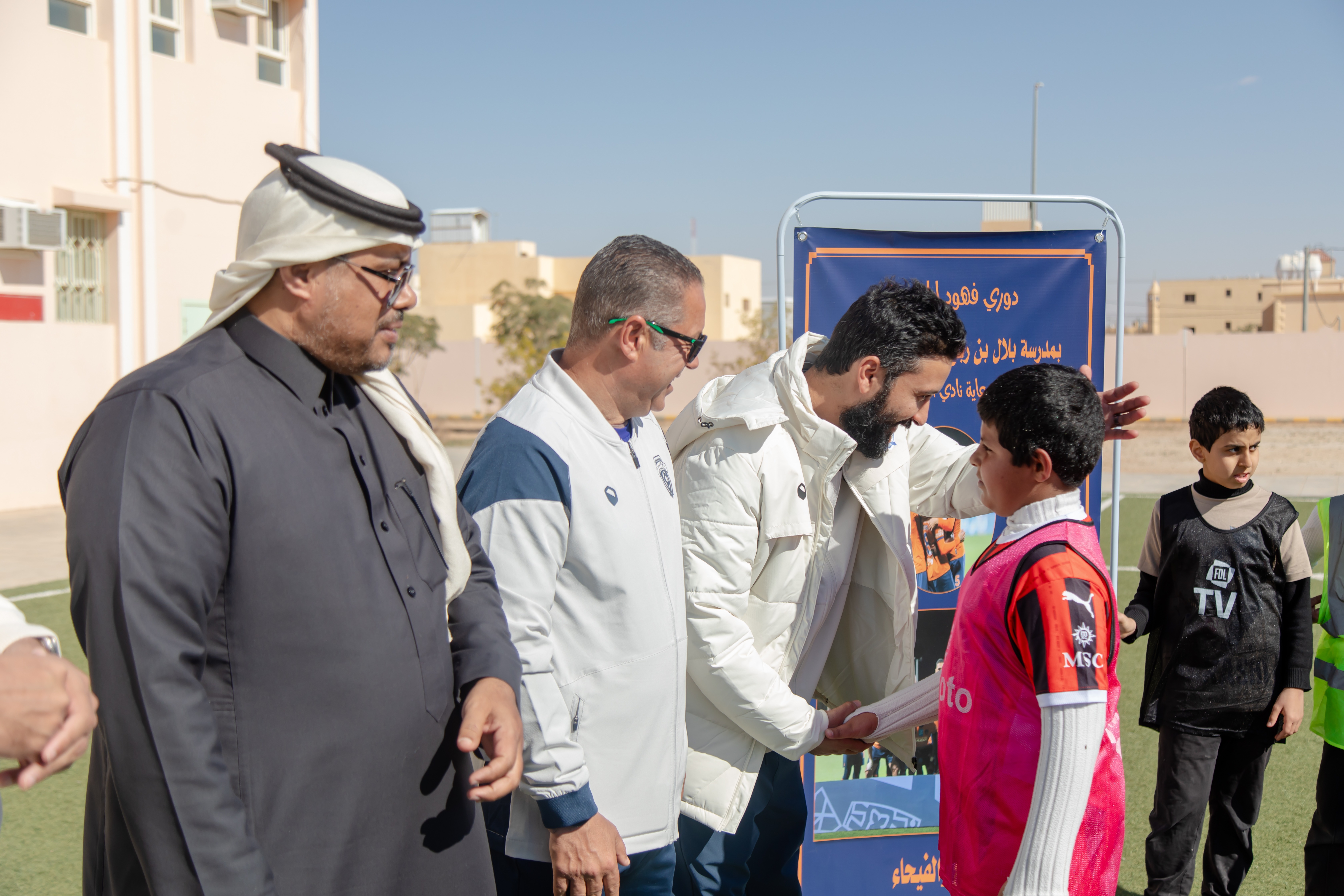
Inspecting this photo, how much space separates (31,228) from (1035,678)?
12778mm

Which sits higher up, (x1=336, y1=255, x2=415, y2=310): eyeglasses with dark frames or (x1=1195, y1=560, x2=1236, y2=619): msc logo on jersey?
(x1=336, y1=255, x2=415, y2=310): eyeglasses with dark frames

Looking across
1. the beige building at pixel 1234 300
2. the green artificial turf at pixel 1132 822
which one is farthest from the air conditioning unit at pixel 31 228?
the beige building at pixel 1234 300

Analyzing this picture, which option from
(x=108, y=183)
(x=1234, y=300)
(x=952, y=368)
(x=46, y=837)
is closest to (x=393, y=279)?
(x=952, y=368)

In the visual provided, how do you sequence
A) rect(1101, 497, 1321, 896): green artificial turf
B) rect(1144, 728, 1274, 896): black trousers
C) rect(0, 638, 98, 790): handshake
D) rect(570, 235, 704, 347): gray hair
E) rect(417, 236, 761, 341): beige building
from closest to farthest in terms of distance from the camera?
rect(0, 638, 98, 790): handshake < rect(570, 235, 704, 347): gray hair < rect(1144, 728, 1274, 896): black trousers < rect(1101, 497, 1321, 896): green artificial turf < rect(417, 236, 761, 341): beige building

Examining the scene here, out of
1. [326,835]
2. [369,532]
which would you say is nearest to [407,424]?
[369,532]

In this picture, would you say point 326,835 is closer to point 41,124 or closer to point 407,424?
point 407,424

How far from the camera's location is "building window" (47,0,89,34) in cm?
1205

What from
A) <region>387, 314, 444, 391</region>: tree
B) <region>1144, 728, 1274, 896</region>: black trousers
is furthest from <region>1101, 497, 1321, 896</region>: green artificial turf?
<region>387, 314, 444, 391</region>: tree

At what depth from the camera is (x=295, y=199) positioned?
1.52 meters

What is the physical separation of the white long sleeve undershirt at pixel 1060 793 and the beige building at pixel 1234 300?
52.5m

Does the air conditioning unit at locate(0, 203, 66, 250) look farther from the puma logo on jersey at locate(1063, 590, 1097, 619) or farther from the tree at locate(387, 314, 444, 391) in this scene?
the puma logo on jersey at locate(1063, 590, 1097, 619)

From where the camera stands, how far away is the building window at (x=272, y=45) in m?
14.7

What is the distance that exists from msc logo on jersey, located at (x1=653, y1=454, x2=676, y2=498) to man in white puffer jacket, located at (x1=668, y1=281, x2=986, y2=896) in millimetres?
155

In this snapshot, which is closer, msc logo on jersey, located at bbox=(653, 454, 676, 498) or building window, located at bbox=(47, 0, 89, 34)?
msc logo on jersey, located at bbox=(653, 454, 676, 498)
